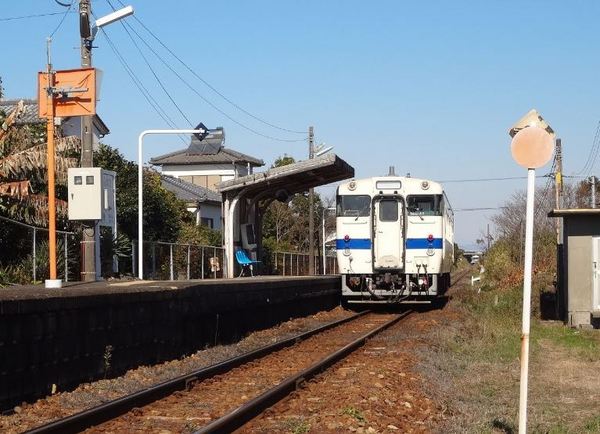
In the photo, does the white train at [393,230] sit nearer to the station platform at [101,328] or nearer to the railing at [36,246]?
the station platform at [101,328]

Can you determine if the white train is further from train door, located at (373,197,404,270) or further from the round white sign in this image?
the round white sign

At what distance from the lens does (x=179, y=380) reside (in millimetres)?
10141

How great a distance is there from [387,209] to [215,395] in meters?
14.4

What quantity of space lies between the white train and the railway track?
832 cm

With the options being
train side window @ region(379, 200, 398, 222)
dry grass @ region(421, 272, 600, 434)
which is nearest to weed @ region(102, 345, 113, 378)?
dry grass @ region(421, 272, 600, 434)

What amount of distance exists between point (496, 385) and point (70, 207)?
927 cm

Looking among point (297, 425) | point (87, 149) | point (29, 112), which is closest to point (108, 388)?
point (297, 425)

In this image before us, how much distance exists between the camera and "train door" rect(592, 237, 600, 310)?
1906 centimetres

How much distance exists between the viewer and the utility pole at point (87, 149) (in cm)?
1792

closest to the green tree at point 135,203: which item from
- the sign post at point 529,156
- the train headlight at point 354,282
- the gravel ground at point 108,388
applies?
the train headlight at point 354,282

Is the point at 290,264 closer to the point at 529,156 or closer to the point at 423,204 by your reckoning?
the point at 423,204

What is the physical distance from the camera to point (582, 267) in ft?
63.2

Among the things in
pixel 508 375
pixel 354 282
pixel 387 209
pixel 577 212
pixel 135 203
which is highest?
pixel 135 203

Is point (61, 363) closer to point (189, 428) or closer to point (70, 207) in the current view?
point (189, 428)
